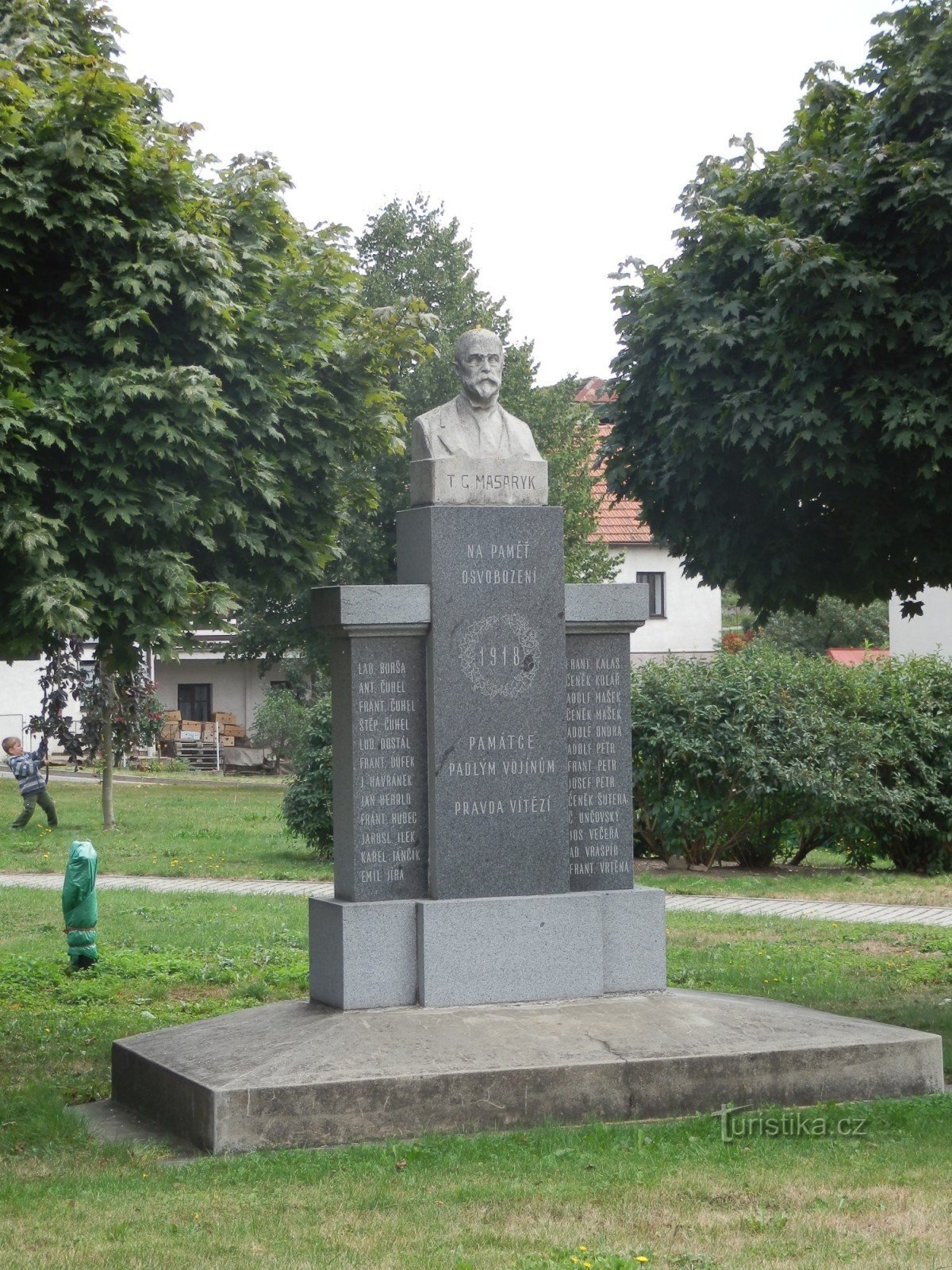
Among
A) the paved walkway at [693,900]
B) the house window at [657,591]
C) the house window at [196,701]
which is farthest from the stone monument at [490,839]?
the house window at [196,701]

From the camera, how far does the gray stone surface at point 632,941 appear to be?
8422 millimetres

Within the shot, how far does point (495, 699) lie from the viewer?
8281 millimetres

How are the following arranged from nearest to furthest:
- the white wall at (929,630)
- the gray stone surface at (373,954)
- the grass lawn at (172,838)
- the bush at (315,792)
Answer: the gray stone surface at (373,954)
the bush at (315,792)
the grass lawn at (172,838)
the white wall at (929,630)

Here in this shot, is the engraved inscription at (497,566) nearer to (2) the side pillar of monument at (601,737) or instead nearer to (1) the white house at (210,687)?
(2) the side pillar of monument at (601,737)

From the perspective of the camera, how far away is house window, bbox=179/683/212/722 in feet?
166

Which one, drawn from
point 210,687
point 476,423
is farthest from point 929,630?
point 210,687

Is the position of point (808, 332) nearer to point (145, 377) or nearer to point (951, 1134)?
point (145, 377)

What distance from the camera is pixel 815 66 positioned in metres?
10.1

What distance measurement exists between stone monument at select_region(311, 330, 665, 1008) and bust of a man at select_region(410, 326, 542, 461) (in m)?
0.01

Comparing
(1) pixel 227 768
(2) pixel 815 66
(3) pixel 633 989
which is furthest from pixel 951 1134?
(1) pixel 227 768

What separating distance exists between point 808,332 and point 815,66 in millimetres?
2218

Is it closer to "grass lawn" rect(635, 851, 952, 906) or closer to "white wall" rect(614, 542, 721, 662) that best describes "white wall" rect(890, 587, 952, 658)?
"grass lawn" rect(635, 851, 952, 906)

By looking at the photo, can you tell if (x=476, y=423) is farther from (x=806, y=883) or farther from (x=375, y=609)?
(x=806, y=883)

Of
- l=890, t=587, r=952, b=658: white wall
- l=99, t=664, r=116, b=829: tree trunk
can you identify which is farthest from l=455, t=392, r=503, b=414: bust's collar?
l=890, t=587, r=952, b=658: white wall
